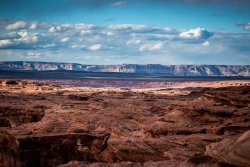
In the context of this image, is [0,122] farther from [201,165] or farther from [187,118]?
[201,165]

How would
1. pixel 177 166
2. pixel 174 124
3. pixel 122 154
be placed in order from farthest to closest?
1. pixel 174 124
2. pixel 122 154
3. pixel 177 166

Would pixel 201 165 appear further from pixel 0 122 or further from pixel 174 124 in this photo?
pixel 0 122

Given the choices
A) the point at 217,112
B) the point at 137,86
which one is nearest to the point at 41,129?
the point at 217,112

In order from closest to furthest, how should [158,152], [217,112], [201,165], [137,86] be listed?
[201,165] < [158,152] < [217,112] < [137,86]

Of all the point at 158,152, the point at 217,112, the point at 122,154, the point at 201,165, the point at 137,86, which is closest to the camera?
the point at 201,165

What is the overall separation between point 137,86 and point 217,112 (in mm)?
157460

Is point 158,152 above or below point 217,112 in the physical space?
below

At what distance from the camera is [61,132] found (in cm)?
3225

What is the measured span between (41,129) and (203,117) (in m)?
14.3

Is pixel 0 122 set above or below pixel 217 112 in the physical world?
below

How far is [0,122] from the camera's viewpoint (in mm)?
41406

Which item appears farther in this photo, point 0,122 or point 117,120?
point 0,122

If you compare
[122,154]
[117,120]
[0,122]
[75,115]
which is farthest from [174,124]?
[0,122]

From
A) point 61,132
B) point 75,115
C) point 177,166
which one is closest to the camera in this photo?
point 177,166
